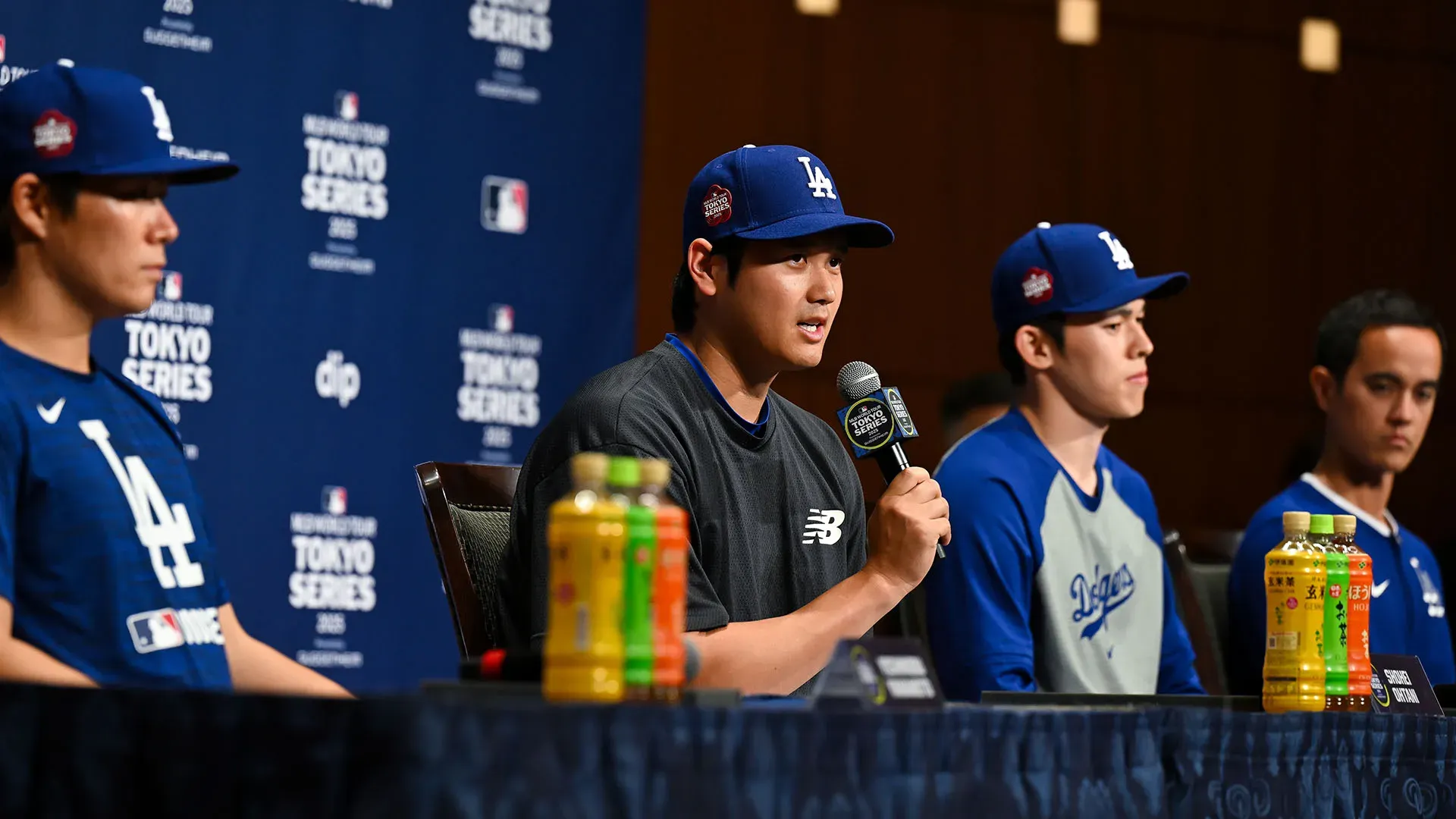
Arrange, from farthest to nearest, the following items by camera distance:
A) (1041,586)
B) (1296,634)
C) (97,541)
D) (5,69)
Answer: (5,69) < (1041,586) < (1296,634) < (97,541)

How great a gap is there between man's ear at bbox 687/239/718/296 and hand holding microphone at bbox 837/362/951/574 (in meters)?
0.31

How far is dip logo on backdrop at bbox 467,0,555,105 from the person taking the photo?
397 centimetres

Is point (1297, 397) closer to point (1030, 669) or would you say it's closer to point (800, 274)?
point (1030, 669)

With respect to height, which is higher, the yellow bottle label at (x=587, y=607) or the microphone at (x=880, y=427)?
the microphone at (x=880, y=427)

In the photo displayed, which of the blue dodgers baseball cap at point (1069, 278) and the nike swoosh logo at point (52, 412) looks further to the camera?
the blue dodgers baseball cap at point (1069, 278)

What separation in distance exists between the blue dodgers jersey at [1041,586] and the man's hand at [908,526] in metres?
0.55

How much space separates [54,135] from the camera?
5.50 feet

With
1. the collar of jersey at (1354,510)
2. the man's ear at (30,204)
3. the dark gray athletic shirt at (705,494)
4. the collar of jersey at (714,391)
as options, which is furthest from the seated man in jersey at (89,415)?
the collar of jersey at (1354,510)

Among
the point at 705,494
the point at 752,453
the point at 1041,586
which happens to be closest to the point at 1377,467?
the point at 1041,586

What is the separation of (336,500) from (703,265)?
178 cm

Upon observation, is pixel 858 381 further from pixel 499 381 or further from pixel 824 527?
pixel 499 381

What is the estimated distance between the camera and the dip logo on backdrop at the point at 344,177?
12.2ft

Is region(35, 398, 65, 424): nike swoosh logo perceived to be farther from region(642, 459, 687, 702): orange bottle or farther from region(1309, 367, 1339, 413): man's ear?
region(1309, 367, 1339, 413): man's ear

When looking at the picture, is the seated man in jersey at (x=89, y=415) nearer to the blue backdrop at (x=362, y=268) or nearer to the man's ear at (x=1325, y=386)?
the blue backdrop at (x=362, y=268)
